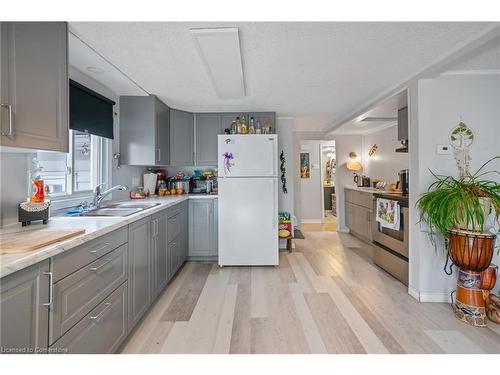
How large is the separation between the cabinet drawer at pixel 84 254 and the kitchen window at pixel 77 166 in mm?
893

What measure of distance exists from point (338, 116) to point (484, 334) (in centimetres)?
318

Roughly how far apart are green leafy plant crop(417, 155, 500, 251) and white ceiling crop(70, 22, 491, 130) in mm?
1081

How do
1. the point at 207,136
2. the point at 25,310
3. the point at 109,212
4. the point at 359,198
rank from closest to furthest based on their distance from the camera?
the point at 25,310, the point at 109,212, the point at 207,136, the point at 359,198

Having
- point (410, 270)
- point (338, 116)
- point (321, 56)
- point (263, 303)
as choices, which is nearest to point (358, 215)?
point (338, 116)

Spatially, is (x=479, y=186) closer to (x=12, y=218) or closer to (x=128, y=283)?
(x=128, y=283)

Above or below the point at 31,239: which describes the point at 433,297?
below

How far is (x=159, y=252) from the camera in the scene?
2.35 m

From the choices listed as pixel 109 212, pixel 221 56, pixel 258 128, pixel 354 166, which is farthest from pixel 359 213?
pixel 109 212

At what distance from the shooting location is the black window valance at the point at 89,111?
2.20 m

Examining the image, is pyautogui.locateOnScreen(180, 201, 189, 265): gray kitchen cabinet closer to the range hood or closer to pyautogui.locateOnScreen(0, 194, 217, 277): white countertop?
pyautogui.locateOnScreen(0, 194, 217, 277): white countertop

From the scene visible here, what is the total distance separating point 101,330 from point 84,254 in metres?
0.48

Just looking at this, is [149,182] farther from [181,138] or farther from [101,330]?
[101,330]

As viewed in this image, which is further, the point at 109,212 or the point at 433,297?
the point at 433,297

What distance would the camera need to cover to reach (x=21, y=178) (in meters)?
1.62
